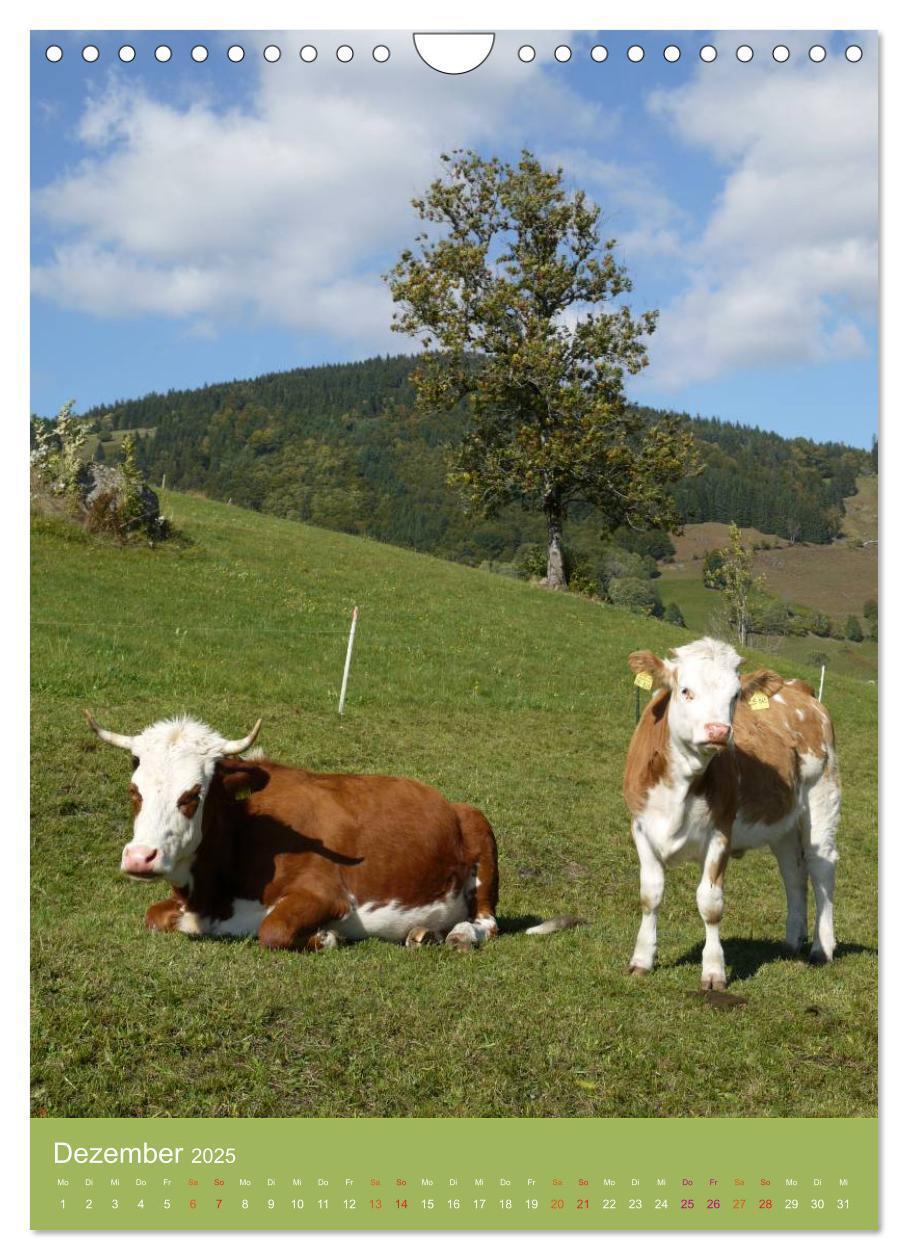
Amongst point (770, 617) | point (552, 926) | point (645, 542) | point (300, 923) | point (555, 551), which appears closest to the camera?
point (300, 923)

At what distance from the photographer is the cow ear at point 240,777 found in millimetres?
8344

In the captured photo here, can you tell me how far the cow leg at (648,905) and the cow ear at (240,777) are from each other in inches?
108

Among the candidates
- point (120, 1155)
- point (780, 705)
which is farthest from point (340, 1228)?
point (780, 705)

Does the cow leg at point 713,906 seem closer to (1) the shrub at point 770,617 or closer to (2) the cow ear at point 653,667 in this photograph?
(2) the cow ear at point 653,667

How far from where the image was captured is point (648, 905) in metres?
8.28

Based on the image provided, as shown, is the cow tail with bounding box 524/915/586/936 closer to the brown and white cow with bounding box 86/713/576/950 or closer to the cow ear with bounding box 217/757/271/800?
the brown and white cow with bounding box 86/713/576/950

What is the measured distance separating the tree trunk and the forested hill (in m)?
14.6

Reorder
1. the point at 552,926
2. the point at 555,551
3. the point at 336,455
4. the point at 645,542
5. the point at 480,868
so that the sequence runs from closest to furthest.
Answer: the point at 480,868
the point at 552,926
the point at 336,455
the point at 555,551
the point at 645,542

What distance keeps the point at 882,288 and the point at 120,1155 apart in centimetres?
528

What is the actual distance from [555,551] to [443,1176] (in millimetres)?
33635

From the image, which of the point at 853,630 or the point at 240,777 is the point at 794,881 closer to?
the point at 853,630

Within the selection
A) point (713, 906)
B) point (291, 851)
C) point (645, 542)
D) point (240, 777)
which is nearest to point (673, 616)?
point (645, 542)

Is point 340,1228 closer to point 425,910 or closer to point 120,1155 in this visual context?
point 120,1155

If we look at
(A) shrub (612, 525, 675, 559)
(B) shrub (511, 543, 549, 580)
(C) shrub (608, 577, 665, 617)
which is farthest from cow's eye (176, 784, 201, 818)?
(B) shrub (511, 543, 549, 580)
